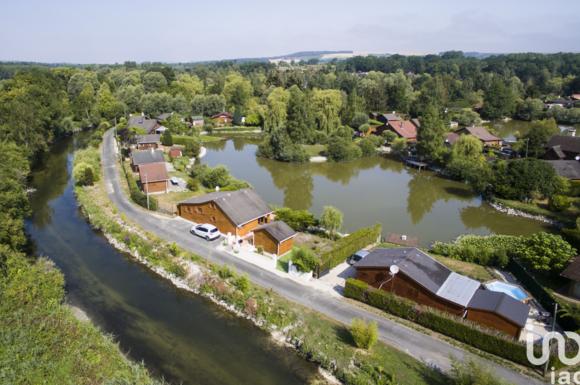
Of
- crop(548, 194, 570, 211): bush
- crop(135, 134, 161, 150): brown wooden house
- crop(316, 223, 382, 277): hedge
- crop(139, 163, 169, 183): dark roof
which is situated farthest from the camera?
crop(135, 134, 161, 150): brown wooden house

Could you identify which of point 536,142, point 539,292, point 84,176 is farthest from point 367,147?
point 539,292

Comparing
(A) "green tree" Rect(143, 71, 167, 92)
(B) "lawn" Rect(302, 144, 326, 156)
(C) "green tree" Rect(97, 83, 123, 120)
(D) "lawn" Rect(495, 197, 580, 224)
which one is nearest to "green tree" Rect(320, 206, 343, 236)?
(D) "lawn" Rect(495, 197, 580, 224)

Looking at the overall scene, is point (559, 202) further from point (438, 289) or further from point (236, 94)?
point (236, 94)

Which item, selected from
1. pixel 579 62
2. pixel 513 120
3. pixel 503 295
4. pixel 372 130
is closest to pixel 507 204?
pixel 503 295

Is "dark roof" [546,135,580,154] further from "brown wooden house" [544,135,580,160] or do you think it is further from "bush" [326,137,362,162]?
"bush" [326,137,362,162]

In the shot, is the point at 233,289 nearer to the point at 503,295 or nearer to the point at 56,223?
the point at 503,295

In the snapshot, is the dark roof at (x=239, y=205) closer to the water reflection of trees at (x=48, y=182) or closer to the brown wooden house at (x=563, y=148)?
the water reflection of trees at (x=48, y=182)
